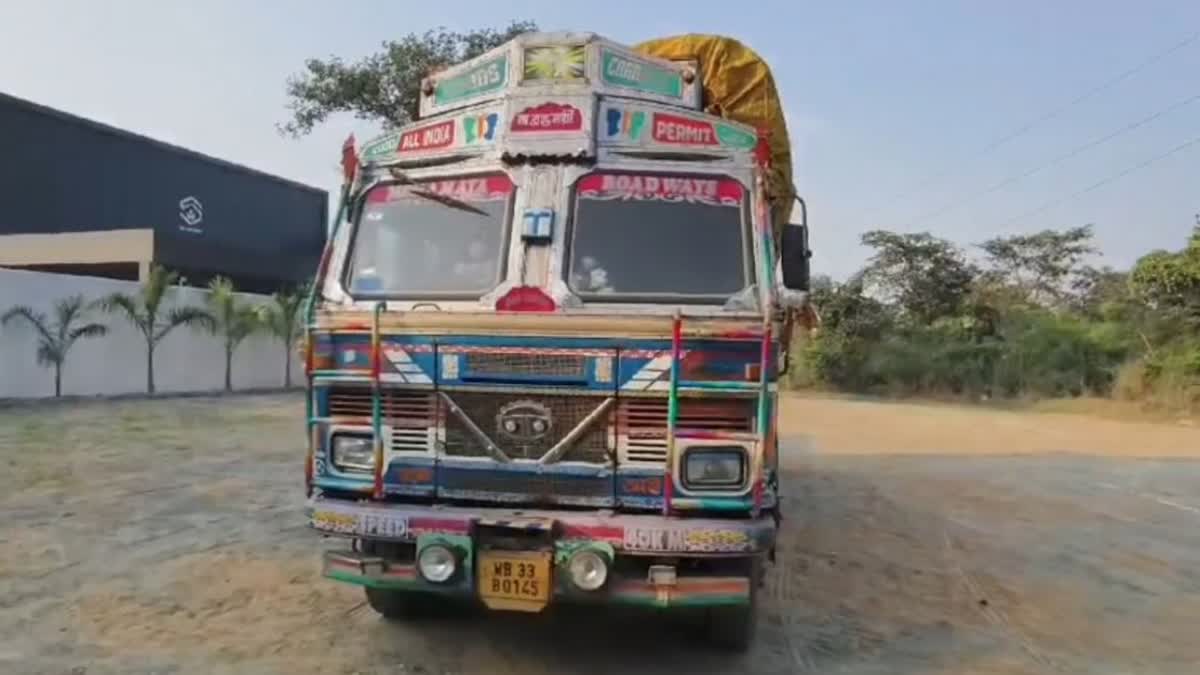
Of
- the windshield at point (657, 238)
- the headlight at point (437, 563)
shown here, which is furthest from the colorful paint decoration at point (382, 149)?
the headlight at point (437, 563)

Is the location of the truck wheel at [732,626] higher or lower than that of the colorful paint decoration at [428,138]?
lower

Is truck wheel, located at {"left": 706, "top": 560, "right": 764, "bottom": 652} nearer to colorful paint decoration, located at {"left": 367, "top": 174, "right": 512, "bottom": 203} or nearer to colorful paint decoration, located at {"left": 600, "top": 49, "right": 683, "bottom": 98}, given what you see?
colorful paint decoration, located at {"left": 367, "top": 174, "right": 512, "bottom": 203}

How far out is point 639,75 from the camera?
221 inches

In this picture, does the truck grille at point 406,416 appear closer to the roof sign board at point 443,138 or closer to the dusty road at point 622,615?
the dusty road at point 622,615

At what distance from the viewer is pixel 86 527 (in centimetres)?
832

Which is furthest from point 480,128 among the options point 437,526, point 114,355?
point 114,355

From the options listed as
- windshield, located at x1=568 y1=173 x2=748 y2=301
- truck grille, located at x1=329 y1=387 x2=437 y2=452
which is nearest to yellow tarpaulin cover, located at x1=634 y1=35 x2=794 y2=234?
windshield, located at x1=568 y1=173 x2=748 y2=301

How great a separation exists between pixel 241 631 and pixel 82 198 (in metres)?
33.5

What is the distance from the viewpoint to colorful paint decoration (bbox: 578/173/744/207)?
17.3 ft

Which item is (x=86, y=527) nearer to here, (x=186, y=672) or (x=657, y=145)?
(x=186, y=672)

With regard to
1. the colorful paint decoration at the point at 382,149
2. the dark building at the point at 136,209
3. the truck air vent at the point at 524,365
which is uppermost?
the dark building at the point at 136,209

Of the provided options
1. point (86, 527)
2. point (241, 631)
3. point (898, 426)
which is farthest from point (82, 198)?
point (241, 631)

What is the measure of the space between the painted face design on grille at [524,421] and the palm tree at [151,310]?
18651 millimetres

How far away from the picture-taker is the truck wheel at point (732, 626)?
527 cm
